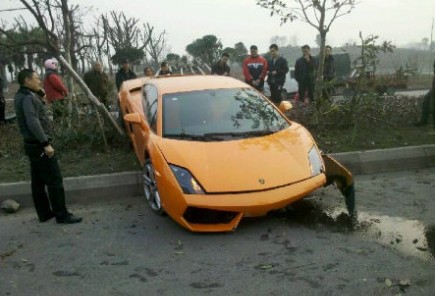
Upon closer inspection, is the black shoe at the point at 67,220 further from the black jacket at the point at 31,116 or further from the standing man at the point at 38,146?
the black jacket at the point at 31,116

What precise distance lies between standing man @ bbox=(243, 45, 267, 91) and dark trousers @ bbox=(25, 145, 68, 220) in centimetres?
710

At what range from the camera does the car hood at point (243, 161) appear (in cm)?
466

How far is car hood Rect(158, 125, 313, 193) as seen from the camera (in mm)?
4664

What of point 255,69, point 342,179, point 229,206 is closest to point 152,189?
point 229,206

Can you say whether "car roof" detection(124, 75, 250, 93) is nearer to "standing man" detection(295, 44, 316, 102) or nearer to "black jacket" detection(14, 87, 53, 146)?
"black jacket" detection(14, 87, 53, 146)

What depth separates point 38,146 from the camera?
519cm

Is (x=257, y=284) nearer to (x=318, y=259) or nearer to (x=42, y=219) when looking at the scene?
(x=318, y=259)

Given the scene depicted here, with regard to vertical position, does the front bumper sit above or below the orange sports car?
Result: below

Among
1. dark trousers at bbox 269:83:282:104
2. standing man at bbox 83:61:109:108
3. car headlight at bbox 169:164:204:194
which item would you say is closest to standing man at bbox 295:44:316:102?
dark trousers at bbox 269:83:282:104

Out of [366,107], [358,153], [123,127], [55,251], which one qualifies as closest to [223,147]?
[55,251]

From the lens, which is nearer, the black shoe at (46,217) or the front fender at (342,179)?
the front fender at (342,179)

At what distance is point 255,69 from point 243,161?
7.10 meters

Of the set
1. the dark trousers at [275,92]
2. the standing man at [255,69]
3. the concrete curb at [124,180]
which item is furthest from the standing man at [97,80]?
the concrete curb at [124,180]

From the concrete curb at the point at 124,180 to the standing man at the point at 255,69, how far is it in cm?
501
